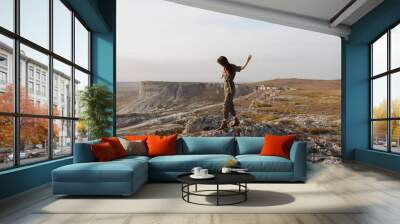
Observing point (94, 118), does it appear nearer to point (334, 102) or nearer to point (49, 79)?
point (49, 79)

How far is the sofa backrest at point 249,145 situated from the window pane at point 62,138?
3253mm

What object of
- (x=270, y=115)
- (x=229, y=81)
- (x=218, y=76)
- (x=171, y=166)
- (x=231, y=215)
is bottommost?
(x=231, y=215)

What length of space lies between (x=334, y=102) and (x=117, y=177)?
828cm

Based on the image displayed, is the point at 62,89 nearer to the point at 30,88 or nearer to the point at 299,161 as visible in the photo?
the point at 30,88

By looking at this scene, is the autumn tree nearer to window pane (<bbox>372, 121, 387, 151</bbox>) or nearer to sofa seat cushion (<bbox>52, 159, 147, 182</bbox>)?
sofa seat cushion (<bbox>52, 159, 147, 182</bbox>)

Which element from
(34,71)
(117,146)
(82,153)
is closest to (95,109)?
(117,146)

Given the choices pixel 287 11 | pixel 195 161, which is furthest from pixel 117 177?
pixel 287 11

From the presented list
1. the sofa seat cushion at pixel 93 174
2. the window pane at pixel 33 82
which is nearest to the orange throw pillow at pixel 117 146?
the window pane at pixel 33 82

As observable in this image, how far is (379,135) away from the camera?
367 inches

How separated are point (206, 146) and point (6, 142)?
342 cm

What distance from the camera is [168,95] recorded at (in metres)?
11.4

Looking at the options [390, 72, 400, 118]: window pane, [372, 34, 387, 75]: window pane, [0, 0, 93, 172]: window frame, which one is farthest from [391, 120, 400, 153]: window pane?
[0, 0, 93, 172]: window frame

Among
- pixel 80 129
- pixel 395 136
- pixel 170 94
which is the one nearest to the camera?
pixel 80 129

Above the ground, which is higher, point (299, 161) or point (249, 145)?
point (249, 145)
